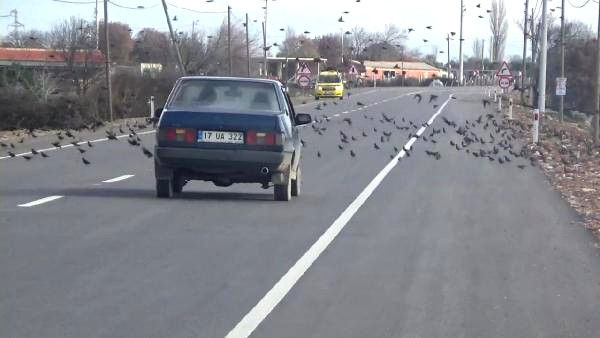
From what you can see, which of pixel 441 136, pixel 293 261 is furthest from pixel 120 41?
pixel 293 261

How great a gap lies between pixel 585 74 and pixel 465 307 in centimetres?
6331

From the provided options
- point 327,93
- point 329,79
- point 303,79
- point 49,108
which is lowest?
point 327,93

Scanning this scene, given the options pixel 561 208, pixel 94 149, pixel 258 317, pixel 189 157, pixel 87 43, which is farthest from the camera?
pixel 87 43

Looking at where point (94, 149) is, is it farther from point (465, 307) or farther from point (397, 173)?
point (465, 307)

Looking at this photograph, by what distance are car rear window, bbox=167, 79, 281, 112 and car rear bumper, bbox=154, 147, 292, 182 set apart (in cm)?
80

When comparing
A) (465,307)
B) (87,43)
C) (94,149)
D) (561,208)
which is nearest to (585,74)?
(87,43)

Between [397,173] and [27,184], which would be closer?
[27,184]

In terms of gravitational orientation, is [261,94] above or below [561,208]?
above

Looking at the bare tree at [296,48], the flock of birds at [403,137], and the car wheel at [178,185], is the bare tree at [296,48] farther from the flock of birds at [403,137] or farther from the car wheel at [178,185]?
the car wheel at [178,185]

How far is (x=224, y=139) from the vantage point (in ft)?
48.0

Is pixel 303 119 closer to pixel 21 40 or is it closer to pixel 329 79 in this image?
pixel 329 79

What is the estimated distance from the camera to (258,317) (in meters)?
7.91

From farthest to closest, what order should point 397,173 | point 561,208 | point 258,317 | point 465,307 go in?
point 397,173 → point 561,208 → point 465,307 → point 258,317

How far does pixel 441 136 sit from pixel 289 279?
2731cm
